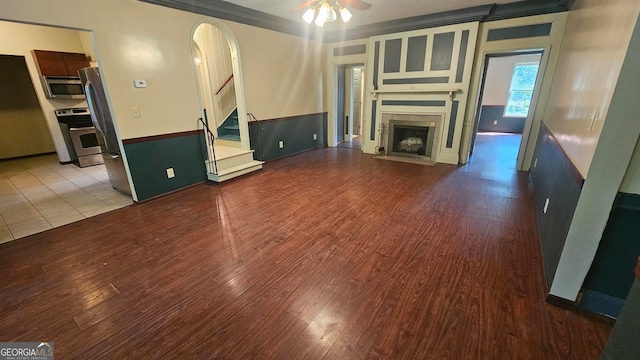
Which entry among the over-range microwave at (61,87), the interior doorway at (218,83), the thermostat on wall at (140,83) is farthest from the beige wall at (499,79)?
the over-range microwave at (61,87)

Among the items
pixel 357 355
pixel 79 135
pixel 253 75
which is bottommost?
pixel 357 355

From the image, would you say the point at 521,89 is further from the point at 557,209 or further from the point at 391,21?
the point at 557,209

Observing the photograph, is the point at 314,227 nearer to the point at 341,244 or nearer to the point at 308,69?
the point at 341,244

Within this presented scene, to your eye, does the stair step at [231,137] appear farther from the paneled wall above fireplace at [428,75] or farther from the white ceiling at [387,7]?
A: the paneled wall above fireplace at [428,75]

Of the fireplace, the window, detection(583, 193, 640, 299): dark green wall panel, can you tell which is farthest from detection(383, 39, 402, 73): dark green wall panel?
the window

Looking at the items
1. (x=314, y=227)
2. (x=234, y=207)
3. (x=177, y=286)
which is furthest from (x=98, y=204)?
(x=314, y=227)

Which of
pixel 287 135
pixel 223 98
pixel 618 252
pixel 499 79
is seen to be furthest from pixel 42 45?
pixel 499 79

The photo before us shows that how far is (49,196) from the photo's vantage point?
11.6ft

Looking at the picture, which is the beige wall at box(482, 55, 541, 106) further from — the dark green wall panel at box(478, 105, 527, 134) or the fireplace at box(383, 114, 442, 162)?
the fireplace at box(383, 114, 442, 162)

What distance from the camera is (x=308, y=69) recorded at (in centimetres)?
558

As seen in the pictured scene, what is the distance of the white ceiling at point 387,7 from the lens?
372 cm

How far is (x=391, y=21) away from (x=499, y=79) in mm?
5160

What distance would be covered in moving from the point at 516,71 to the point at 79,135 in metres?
11.0

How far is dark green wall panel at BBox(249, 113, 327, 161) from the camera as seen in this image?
16.0 feet
